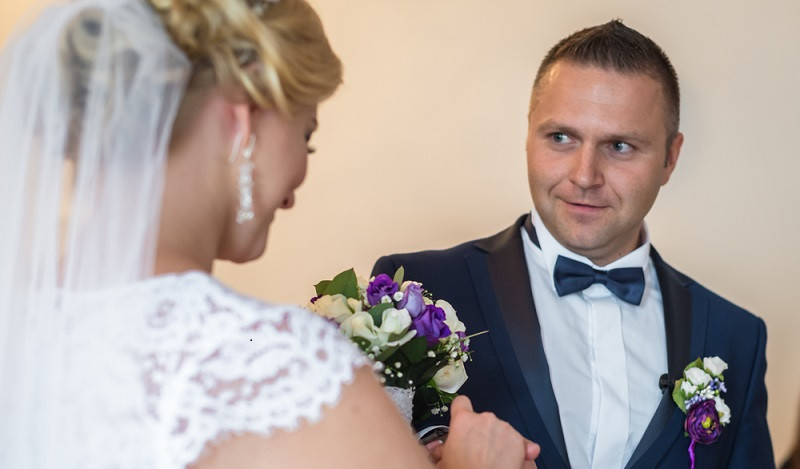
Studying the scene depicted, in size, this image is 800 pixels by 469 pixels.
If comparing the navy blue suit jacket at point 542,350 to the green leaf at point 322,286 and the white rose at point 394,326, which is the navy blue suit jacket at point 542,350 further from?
the white rose at point 394,326

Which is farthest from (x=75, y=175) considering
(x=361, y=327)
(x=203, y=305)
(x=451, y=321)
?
(x=451, y=321)

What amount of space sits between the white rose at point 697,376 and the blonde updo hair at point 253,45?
5.40 feet

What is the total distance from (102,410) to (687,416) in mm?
1806

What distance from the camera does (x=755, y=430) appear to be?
2.90 metres

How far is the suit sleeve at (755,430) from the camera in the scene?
2863mm

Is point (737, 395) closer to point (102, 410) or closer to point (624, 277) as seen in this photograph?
point (624, 277)

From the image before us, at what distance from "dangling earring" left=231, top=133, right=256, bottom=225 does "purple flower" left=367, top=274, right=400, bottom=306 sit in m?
0.65

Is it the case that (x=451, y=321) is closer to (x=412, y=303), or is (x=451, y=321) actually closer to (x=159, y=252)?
(x=412, y=303)

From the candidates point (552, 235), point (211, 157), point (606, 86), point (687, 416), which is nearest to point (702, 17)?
point (606, 86)

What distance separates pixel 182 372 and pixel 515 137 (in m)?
2.72

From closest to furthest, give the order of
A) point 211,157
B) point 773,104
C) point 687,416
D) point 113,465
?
point 113,465 < point 211,157 < point 687,416 < point 773,104

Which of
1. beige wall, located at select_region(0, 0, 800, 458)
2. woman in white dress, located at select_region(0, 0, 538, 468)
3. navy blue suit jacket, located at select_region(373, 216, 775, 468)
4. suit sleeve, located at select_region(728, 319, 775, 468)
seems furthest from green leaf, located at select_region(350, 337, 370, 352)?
beige wall, located at select_region(0, 0, 800, 458)

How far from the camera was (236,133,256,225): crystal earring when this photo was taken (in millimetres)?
1448

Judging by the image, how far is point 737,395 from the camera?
116 inches
